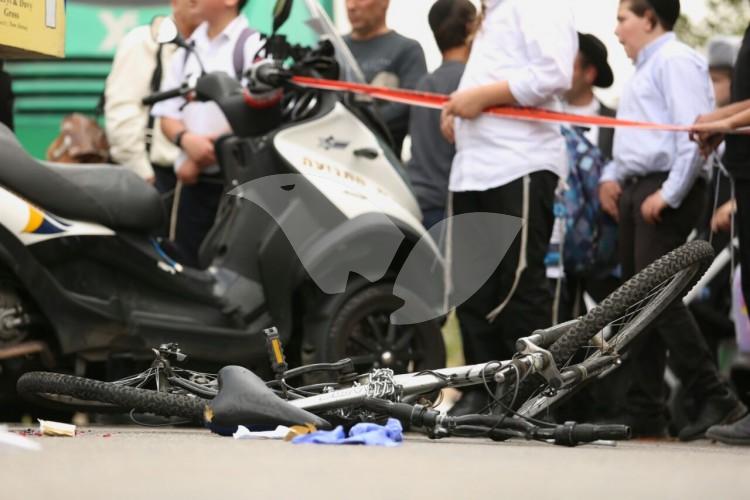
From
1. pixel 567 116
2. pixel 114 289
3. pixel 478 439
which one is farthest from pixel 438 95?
pixel 478 439

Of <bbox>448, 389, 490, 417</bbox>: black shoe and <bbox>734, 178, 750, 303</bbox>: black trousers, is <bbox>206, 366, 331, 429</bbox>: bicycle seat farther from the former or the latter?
A: <bbox>734, 178, 750, 303</bbox>: black trousers

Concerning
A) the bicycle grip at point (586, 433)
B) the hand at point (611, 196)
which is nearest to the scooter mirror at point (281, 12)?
the hand at point (611, 196)

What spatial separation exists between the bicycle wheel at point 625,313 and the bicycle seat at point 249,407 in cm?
63

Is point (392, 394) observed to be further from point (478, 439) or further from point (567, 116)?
point (567, 116)

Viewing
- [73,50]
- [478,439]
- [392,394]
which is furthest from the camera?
[73,50]

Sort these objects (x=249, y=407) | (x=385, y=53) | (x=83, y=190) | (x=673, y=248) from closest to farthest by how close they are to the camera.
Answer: (x=249, y=407) < (x=83, y=190) < (x=673, y=248) < (x=385, y=53)

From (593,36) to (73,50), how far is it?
11.2 ft

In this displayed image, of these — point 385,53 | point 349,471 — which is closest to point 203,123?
point 385,53

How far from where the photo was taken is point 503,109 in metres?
6.62

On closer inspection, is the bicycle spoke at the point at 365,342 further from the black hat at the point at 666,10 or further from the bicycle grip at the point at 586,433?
the bicycle grip at the point at 586,433

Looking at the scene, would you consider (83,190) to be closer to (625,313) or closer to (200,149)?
(200,149)

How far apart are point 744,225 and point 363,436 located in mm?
→ 1879

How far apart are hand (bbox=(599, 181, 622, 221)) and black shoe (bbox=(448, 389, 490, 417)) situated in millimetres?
1604

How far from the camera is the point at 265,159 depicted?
272 inches
